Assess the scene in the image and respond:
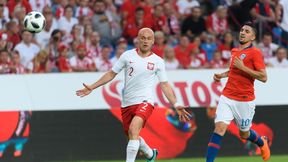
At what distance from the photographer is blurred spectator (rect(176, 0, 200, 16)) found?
73.3 feet

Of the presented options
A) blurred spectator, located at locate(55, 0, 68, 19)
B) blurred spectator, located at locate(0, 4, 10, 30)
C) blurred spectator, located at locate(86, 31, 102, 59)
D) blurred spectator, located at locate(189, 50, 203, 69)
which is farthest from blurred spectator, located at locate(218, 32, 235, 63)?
blurred spectator, located at locate(0, 4, 10, 30)

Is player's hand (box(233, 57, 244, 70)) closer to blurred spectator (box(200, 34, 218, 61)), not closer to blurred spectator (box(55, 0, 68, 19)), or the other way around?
blurred spectator (box(200, 34, 218, 61))

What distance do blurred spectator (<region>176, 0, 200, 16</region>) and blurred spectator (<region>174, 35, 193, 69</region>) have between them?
182 centimetres

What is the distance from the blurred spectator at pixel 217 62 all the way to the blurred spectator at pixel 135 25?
2.01m

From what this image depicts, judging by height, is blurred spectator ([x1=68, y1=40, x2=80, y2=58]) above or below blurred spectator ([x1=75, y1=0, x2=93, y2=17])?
below

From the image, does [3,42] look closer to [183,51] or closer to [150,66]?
[183,51]

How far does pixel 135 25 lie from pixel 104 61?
7.25ft

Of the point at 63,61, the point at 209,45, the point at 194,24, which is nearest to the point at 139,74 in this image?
the point at 63,61

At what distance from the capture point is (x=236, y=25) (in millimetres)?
22469

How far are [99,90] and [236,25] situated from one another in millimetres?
6024

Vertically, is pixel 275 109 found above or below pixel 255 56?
below

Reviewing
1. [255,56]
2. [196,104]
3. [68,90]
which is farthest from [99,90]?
[255,56]

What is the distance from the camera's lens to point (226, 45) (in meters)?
21.3

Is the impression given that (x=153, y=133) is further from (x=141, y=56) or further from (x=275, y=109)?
(x=141, y=56)
